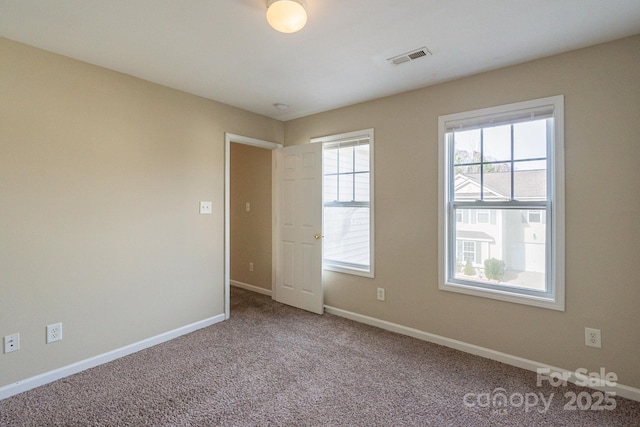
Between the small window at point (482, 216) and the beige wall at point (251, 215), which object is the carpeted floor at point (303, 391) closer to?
the small window at point (482, 216)

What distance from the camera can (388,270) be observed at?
3123 millimetres

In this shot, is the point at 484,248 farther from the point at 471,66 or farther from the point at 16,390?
the point at 16,390

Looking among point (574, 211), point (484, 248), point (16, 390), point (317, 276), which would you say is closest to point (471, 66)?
point (574, 211)

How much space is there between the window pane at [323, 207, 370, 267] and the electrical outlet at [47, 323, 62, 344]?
8.29 ft

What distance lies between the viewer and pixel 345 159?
3.55m

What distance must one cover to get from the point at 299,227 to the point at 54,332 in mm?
2405

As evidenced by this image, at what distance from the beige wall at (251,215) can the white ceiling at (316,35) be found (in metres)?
1.77

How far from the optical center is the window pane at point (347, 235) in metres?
3.38

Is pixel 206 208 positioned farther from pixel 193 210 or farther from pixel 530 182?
pixel 530 182

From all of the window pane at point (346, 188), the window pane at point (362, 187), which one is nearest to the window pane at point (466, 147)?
the window pane at point (362, 187)

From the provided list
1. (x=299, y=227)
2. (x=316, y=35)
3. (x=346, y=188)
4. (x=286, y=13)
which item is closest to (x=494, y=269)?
(x=346, y=188)

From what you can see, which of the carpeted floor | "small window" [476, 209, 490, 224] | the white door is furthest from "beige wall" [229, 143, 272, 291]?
Answer: "small window" [476, 209, 490, 224]

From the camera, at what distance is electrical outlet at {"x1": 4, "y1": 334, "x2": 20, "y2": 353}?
2037 millimetres

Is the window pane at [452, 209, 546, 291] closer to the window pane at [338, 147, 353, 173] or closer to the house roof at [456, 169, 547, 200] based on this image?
the house roof at [456, 169, 547, 200]
